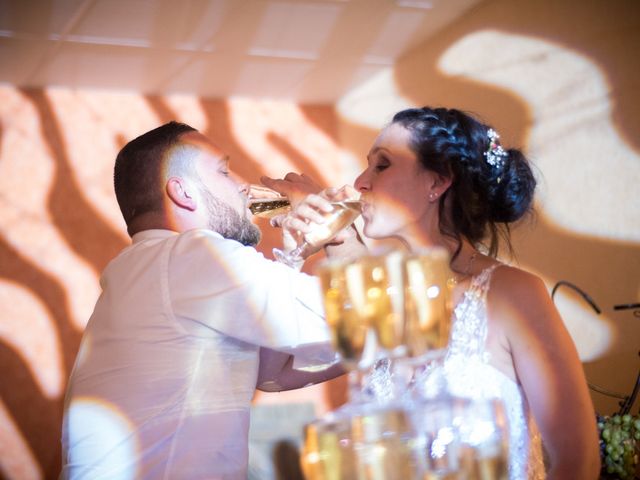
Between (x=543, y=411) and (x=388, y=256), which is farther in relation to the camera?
(x=543, y=411)

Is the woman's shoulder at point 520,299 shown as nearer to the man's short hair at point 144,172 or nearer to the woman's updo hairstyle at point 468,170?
the woman's updo hairstyle at point 468,170

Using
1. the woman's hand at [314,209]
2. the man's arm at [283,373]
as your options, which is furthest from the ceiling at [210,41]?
the woman's hand at [314,209]

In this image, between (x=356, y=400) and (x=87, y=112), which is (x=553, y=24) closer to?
(x=87, y=112)

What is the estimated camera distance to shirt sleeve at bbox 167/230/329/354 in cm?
166

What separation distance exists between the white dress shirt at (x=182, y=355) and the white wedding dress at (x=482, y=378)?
351 mm

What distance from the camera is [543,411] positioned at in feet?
5.25

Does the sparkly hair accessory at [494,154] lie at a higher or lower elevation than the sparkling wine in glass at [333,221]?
higher

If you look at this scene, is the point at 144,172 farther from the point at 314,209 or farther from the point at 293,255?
the point at 314,209

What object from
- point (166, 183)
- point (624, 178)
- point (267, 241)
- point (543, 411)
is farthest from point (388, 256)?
point (267, 241)

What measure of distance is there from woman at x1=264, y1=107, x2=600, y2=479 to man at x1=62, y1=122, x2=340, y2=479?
0.74 ft

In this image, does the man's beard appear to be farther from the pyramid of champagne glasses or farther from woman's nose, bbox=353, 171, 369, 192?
the pyramid of champagne glasses

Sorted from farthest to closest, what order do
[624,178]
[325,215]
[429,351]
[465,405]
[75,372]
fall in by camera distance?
[624,178] → [75,372] → [325,215] → [429,351] → [465,405]

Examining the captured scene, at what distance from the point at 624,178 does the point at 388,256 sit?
9.81 ft

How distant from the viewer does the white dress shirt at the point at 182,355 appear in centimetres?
169
